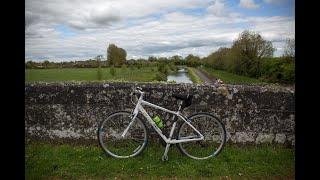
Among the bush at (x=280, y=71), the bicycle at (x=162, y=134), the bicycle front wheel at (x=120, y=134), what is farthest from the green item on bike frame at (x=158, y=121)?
the bush at (x=280, y=71)

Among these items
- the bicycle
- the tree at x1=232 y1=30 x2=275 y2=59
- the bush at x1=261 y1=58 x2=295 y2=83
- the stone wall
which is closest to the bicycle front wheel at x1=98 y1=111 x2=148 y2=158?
the bicycle

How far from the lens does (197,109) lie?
6.48 metres

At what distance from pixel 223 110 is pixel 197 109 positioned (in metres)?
0.46

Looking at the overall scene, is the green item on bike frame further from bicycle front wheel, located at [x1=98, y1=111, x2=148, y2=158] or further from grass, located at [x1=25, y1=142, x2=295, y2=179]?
grass, located at [x1=25, y1=142, x2=295, y2=179]

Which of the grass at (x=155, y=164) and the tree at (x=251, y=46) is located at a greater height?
the tree at (x=251, y=46)

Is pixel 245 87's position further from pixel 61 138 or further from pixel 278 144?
pixel 61 138

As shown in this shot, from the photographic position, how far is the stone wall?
21.0ft

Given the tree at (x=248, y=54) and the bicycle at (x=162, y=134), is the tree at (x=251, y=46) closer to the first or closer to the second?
the tree at (x=248, y=54)

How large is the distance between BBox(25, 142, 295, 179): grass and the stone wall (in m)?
0.27

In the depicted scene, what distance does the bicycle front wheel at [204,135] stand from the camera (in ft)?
19.5

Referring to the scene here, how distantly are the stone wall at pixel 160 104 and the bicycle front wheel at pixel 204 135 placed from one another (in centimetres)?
32

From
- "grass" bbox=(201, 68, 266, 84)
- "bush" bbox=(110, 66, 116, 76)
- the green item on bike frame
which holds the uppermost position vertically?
"bush" bbox=(110, 66, 116, 76)
